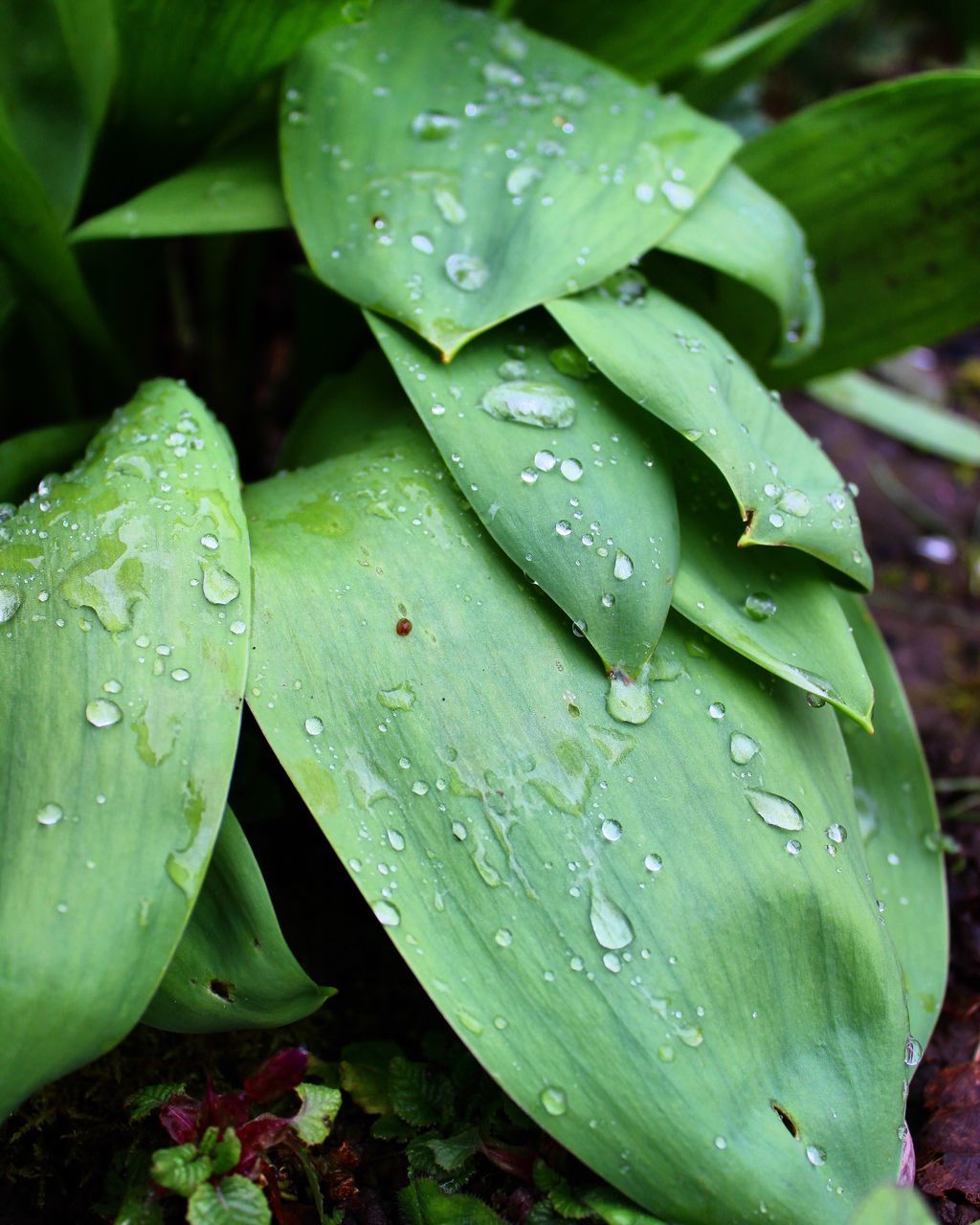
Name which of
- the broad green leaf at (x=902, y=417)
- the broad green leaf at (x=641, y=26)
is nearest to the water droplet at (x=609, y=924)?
the broad green leaf at (x=641, y=26)

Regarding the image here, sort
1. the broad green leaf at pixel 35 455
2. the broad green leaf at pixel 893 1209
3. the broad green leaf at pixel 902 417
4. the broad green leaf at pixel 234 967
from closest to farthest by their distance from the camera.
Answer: the broad green leaf at pixel 893 1209
the broad green leaf at pixel 234 967
the broad green leaf at pixel 35 455
the broad green leaf at pixel 902 417

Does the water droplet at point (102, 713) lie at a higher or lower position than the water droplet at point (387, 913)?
higher

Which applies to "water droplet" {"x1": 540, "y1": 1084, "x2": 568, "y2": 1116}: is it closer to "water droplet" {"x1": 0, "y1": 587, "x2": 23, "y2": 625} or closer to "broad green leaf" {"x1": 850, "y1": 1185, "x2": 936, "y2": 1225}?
"broad green leaf" {"x1": 850, "y1": 1185, "x2": 936, "y2": 1225}

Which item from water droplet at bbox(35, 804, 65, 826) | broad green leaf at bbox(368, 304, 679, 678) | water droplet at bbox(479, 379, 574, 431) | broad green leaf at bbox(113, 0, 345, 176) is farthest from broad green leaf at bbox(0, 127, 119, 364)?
water droplet at bbox(35, 804, 65, 826)

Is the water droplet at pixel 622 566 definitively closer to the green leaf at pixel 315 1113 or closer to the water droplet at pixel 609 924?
the water droplet at pixel 609 924

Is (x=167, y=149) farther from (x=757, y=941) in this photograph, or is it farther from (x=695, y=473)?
(x=757, y=941)

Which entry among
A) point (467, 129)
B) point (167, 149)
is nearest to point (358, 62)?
point (467, 129)
